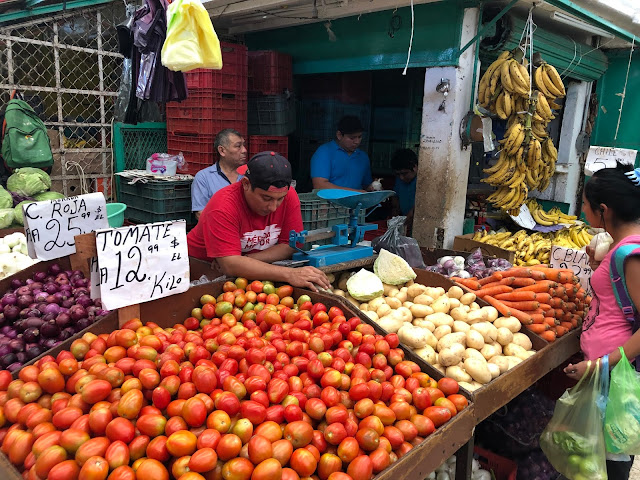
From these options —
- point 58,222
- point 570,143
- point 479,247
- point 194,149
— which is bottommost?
point 479,247

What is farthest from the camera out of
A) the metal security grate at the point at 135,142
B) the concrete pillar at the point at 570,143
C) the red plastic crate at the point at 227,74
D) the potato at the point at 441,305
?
the concrete pillar at the point at 570,143

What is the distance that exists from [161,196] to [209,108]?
50.3 inches

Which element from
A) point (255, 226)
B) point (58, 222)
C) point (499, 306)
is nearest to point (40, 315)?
point (58, 222)

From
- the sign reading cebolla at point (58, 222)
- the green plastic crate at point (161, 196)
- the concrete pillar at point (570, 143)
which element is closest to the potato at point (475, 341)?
the sign reading cebolla at point (58, 222)

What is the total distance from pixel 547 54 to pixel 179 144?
16.1ft

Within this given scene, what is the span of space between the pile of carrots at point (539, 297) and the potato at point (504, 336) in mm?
204

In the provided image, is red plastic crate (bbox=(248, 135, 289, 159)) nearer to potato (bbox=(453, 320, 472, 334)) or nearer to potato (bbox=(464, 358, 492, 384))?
potato (bbox=(453, 320, 472, 334))

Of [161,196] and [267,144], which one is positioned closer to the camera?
[161,196]

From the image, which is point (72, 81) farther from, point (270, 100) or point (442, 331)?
point (442, 331)

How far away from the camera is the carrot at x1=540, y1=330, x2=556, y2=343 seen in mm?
2846

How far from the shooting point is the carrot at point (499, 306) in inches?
116

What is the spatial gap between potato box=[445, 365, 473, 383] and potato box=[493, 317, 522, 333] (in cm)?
60

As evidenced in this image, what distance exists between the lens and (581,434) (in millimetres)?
2324

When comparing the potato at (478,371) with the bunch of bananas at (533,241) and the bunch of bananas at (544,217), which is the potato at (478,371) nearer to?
the bunch of bananas at (533,241)
